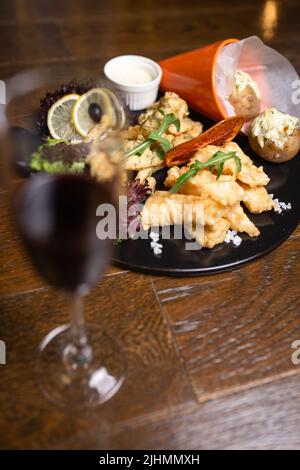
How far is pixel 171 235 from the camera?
1.21 m

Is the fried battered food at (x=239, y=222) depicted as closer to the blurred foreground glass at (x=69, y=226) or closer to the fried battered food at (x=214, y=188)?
the fried battered food at (x=214, y=188)

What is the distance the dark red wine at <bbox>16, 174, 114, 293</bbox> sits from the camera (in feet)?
2.28

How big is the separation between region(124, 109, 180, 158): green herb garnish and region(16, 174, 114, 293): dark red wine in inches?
23.7

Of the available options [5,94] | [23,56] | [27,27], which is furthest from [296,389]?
[27,27]

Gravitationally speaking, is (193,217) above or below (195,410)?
above

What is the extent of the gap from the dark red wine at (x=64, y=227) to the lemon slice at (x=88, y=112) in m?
0.17

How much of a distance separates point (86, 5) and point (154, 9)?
→ 32cm

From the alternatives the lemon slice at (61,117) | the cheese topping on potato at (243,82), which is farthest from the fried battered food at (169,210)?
the cheese topping on potato at (243,82)

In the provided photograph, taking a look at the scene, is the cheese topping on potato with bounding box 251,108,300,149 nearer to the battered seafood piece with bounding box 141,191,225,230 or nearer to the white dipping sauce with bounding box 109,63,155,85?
the battered seafood piece with bounding box 141,191,225,230

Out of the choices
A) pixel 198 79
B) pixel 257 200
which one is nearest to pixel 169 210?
pixel 257 200

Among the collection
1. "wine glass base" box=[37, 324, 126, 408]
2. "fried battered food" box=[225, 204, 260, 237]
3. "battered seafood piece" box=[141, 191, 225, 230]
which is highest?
"battered seafood piece" box=[141, 191, 225, 230]

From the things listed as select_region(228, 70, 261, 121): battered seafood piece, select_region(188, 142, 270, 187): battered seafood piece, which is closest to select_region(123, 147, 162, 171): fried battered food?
select_region(188, 142, 270, 187): battered seafood piece
